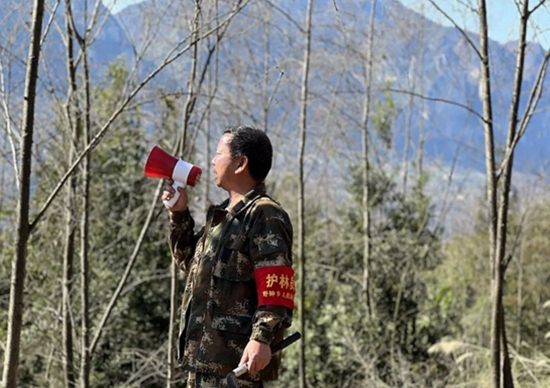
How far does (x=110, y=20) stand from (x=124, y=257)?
4289 millimetres

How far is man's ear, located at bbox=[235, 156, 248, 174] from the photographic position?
207 centimetres

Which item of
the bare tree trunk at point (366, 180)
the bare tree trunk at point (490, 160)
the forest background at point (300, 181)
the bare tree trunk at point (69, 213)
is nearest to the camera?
the bare tree trunk at point (490, 160)

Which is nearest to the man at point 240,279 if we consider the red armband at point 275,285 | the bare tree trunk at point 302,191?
the red armband at point 275,285

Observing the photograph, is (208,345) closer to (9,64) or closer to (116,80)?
Answer: (9,64)

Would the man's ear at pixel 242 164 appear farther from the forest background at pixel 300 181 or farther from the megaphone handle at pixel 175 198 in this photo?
the forest background at pixel 300 181

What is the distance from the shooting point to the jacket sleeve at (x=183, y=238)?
7.19 feet

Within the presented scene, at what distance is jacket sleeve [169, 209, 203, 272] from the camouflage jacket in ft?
0.55

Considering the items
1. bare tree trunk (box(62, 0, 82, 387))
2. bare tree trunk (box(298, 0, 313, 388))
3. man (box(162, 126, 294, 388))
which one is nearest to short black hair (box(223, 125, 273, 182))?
man (box(162, 126, 294, 388))

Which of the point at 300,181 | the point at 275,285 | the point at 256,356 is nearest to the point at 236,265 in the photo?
the point at 275,285

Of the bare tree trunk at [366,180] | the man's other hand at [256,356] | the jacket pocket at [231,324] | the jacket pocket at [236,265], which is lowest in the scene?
the man's other hand at [256,356]

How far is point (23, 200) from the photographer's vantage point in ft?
6.92

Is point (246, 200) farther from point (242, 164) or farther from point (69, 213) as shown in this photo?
point (69, 213)

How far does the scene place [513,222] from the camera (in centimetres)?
1112

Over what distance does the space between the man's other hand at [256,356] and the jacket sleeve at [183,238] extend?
0.44 meters
